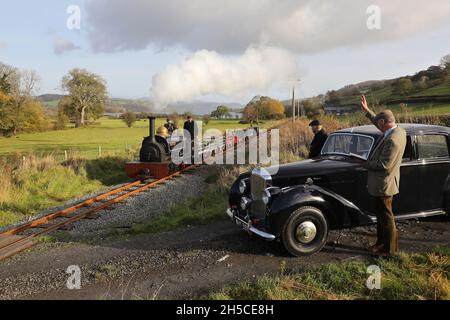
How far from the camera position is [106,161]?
1811cm

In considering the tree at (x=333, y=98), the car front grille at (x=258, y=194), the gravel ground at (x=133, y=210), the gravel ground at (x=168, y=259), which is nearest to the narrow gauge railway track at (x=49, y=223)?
the gravel ground at (x=133, y=210)

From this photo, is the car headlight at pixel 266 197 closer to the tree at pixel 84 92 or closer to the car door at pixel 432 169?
the car door at pixel 432 169

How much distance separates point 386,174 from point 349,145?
1.42 metres

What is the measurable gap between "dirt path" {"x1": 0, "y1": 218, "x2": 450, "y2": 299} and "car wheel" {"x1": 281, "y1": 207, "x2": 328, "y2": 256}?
157mm

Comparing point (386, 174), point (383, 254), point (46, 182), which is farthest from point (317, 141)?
point (46, 182)

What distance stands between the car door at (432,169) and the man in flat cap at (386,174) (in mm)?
1229

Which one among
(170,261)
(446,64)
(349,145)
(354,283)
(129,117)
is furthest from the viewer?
(129,117)

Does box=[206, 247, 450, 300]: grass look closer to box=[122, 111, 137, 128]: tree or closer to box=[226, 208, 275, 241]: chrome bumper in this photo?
box=[226, 208, 275, 241]: chrome bumper

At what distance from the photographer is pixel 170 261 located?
5.75 metres

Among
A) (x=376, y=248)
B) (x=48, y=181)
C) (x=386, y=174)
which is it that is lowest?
(x=376, y=248)

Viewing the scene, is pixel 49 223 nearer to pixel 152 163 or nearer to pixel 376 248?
pixel 152 163

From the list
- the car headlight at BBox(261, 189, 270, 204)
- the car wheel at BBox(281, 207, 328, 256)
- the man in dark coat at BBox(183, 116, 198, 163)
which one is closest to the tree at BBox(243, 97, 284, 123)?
the man in dark coat at BBox(183, 116, 198, 163)

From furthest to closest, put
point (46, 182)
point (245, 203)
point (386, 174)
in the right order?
point (46, 182) < point (245, 203) < point (386, 174)
